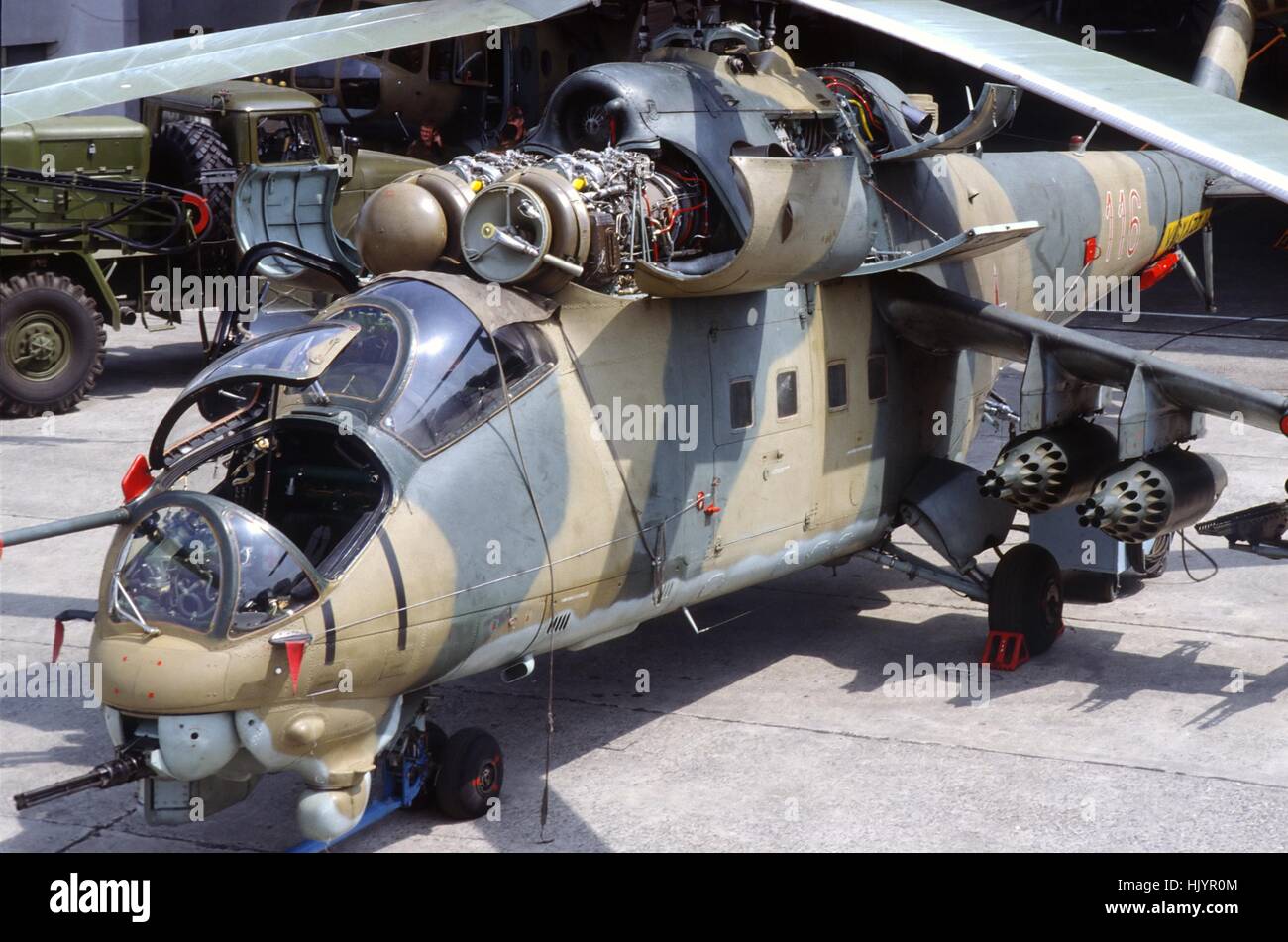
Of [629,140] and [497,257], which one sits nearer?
[497,257]

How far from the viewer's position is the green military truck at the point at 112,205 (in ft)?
57.1

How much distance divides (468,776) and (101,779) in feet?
Answer: 6.34

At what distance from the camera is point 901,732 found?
30.9 ft

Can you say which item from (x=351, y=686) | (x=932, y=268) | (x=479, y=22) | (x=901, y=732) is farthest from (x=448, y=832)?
(x=932, y=268)

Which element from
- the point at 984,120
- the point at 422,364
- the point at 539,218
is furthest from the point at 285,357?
the point at 984,120

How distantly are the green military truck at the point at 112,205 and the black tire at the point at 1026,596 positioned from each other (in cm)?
899

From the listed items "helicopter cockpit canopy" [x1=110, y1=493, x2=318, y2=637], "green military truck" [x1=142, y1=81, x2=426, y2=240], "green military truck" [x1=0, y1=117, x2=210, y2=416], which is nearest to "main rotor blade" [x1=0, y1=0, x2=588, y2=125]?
"helicopter cockpit canopy" [x1=110, y1=493, x2=318, y2=637]

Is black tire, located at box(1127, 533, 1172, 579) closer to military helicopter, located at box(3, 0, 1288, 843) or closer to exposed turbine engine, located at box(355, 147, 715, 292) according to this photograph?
military helicopter, located at box(3, 0, 1288, 843)

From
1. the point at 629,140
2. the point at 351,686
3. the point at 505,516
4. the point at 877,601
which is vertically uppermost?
the point at 629,140

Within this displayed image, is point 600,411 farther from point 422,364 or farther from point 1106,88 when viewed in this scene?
point 1106,88

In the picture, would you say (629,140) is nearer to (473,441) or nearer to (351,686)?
(473,441)

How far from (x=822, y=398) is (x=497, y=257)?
104 inches

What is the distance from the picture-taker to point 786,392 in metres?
9.57

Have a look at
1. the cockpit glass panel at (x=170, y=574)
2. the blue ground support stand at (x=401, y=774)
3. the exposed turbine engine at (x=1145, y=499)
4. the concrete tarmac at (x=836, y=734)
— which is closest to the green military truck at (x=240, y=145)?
the concrete tarmac at (x=836, y=734)
